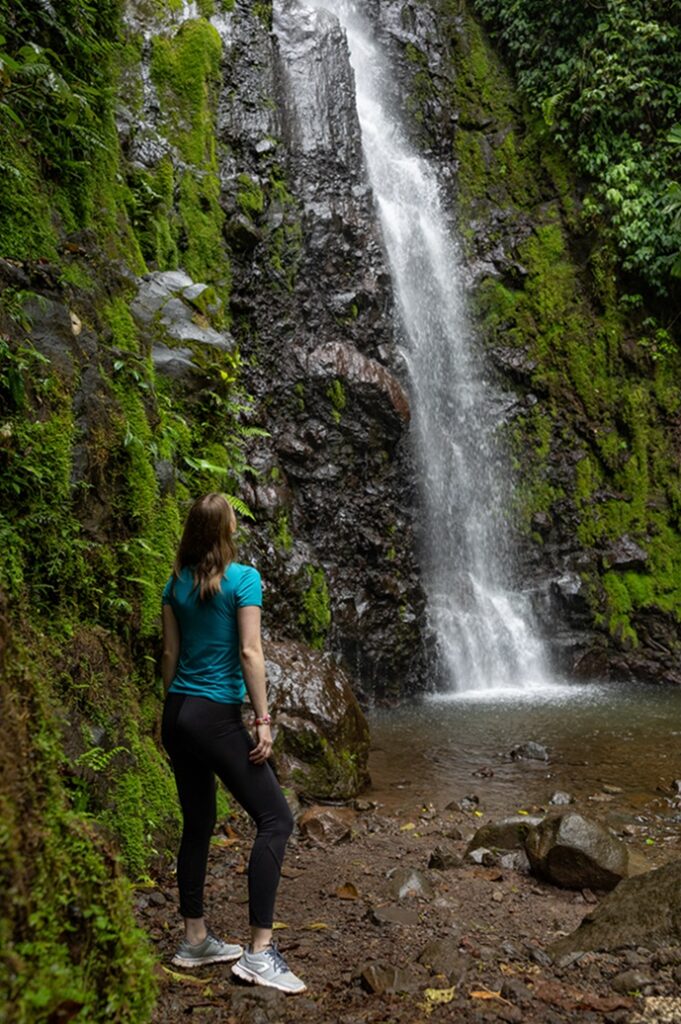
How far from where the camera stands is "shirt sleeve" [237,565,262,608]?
2.83m

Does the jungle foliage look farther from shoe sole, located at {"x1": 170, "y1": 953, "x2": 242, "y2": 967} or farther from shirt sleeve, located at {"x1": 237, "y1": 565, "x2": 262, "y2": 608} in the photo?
shoe sole, located at {"x1": 170, "y1": 953, "x2": 242, "y2": 967}

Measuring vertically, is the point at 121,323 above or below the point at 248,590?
above

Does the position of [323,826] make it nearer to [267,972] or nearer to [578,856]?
[578,856]

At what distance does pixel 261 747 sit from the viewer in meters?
2.77

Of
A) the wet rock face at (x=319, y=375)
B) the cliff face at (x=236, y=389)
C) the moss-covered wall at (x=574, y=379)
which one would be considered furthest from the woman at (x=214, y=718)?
the moss-covered wall at (x=574, y=379)

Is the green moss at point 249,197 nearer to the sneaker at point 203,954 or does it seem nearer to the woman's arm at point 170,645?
the woman's arm at point 170,645

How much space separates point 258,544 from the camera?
8.66 meters

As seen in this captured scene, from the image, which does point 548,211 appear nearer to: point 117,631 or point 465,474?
point 465,474

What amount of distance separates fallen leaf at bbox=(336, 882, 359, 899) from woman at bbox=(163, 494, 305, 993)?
106 centimetres

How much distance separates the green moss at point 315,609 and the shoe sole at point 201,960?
248 inches

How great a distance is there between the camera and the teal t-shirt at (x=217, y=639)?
2.82 metres

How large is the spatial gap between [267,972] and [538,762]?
516 centimetres

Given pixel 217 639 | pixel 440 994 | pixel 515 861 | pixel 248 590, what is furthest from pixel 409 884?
pixel 248 590

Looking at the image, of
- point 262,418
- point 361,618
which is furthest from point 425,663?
point 262,418
